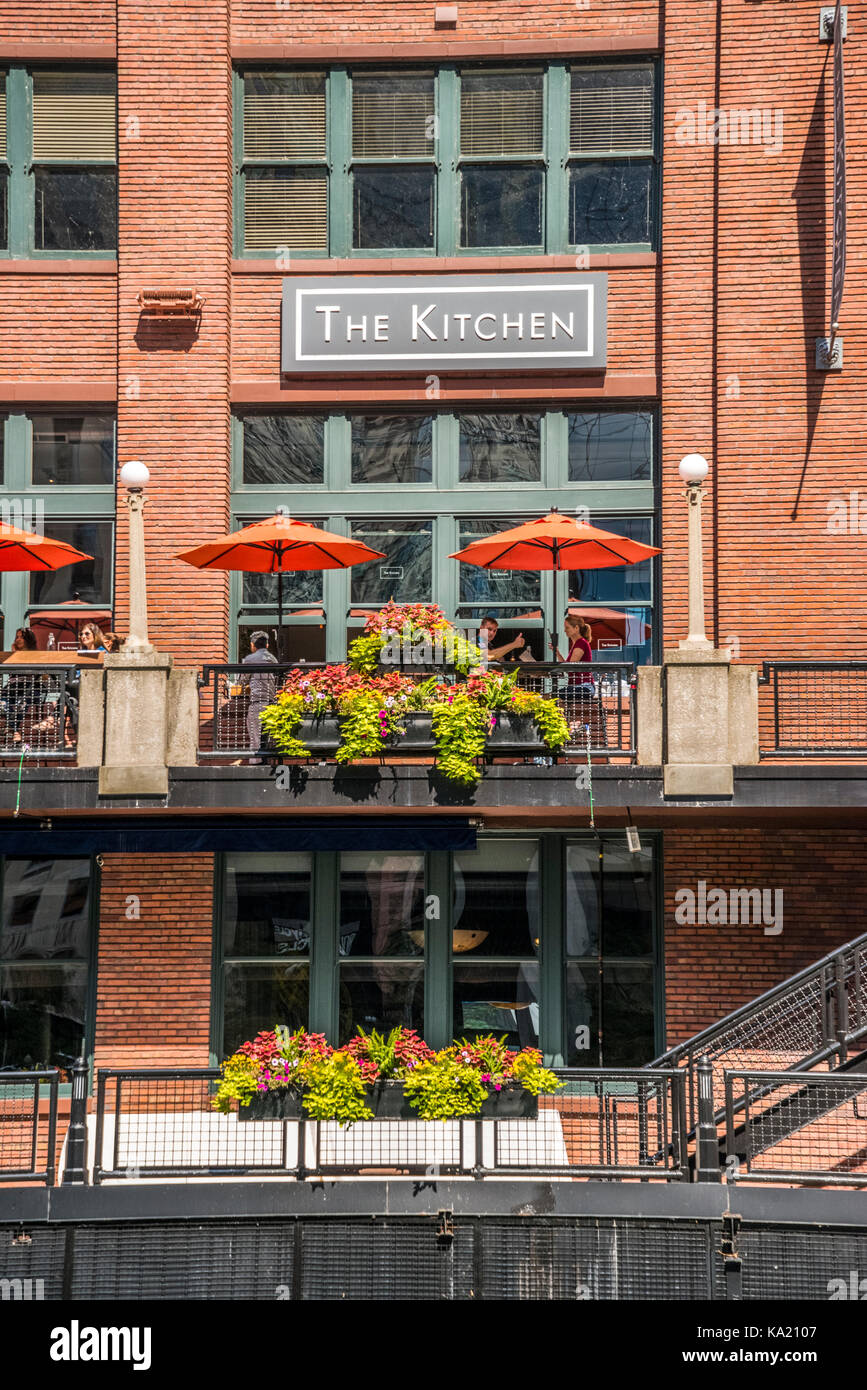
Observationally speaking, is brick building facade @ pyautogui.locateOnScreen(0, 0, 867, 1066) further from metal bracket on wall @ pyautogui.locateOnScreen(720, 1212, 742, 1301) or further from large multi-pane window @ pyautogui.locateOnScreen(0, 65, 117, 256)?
metal bracket on wall @ pyautogui.locateOnScreen(720, 1212, 742, 1301)

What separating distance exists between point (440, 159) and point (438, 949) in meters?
9.01

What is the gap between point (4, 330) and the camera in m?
Result: 16.7

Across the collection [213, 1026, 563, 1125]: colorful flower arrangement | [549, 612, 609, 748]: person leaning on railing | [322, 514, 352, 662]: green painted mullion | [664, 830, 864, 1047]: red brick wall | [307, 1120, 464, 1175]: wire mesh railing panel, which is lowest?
[307, 1120, 464, 1175]: wire mesh railing panel

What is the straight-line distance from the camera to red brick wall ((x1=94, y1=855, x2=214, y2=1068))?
15508 millimetres

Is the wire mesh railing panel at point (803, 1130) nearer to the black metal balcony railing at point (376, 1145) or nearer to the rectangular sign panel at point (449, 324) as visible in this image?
the black metal balcony railing at point (376, 1145)

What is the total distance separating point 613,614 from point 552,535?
2.32 m

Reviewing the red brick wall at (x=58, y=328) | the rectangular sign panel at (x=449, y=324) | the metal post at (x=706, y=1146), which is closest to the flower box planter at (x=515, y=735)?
the metal post at (x=706, y=1146)

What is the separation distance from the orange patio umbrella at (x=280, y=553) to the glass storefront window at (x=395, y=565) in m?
1.37

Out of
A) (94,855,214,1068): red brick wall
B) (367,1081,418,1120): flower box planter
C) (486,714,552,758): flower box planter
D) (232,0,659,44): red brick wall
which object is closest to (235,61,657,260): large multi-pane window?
(232,0,659,44): red brick wall

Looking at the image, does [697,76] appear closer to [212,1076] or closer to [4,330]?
[4,330]

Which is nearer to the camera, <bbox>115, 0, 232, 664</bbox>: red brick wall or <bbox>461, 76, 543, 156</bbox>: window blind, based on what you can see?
<bbox>115, 0, 232, 664</bbox>: red brick wall

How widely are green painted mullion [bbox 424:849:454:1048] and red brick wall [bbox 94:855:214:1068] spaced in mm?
2367

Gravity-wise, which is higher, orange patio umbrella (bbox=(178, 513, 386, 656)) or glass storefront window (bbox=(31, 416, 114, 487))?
glass storefront window (bbox=(31, 416, 114, 487))

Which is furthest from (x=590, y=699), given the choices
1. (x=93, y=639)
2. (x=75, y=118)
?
(x=75, y=118)
